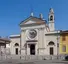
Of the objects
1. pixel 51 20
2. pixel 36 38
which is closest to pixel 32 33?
pixel 36 38

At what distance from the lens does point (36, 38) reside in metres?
46.1

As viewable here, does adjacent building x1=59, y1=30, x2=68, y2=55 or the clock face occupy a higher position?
the clock face

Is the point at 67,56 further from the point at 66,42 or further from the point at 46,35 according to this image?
the point at 46,35

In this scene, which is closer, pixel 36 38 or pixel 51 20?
pixel 36 38

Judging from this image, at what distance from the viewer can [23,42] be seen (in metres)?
47.8

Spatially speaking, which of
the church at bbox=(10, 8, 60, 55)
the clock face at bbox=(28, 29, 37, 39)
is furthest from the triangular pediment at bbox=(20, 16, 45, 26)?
the clock face at bbox=(28, 29, 37, 39)

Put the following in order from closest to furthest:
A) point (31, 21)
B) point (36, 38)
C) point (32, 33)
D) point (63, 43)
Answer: point (63, 43)
point (36, 38)
point (32, 33)
point (31, 21)

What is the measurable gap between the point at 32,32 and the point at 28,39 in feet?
6.90

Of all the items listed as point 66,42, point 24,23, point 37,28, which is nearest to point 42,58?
point 66,42

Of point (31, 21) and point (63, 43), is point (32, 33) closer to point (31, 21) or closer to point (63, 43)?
point (31, 21)

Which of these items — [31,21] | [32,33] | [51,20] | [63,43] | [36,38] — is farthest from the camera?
[51,20]

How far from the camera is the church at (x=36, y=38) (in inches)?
1742

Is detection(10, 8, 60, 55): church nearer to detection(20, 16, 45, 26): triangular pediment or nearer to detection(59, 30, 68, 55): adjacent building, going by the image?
detection(20, 16, 45, 26): triangular pediment

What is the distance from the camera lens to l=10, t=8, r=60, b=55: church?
145ft
